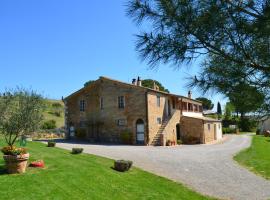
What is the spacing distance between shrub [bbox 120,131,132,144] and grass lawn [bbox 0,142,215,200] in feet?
59.2

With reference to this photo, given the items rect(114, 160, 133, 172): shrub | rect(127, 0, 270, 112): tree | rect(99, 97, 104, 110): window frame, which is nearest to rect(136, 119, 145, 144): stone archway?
rect(99, 97, 104, 110): window frame

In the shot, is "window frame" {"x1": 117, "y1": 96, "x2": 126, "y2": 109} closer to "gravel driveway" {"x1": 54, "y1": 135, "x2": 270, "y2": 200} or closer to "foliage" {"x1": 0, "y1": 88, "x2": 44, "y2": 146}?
"gravel driveway" {"x1": 54, "y1": 135, "x2": 270, "y2": 200}

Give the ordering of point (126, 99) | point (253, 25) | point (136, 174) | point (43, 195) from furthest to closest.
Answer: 1. point (126, 99)
2. point (136, 174)
3. point (43, 195)
4. point (253, 25)

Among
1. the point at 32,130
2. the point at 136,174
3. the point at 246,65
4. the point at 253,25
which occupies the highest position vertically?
the point at 253,25

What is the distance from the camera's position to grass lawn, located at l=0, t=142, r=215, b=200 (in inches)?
478

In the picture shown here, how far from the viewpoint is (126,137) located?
36.7 m

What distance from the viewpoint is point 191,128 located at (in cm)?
4103

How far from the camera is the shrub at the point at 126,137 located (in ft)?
120

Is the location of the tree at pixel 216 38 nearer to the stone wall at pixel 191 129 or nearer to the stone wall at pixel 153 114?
the stone wall at pixel 153 114

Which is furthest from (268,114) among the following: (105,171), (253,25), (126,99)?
(126,99)

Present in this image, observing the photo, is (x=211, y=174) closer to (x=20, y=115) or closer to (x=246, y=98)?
(x=20, y=115)

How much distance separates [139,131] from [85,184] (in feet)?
73.5

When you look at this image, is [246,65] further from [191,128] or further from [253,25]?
[191,128]

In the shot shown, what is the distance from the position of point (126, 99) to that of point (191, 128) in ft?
29.0
